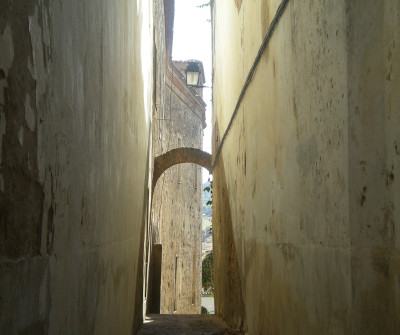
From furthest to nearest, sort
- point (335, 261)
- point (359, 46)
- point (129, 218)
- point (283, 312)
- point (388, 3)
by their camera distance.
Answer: point (129, 218), point (283, 312), point (335, 261), point (359, 46), point (388, 3)

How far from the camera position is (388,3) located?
63.1 inches

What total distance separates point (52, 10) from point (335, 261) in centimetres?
129

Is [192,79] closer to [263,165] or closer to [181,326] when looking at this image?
[181,326]

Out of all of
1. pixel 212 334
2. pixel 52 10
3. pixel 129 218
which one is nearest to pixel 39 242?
pixel 52 10

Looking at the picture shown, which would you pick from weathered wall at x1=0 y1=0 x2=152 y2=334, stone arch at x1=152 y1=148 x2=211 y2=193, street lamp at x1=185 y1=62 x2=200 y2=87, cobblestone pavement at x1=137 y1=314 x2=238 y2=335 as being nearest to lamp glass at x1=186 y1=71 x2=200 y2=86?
street lamp at x1=185 y1=62 x2=200 y2=87

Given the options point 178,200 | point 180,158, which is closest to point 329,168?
point 180,158

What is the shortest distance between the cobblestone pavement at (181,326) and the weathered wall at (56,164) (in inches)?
129

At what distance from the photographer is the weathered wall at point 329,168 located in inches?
63.2

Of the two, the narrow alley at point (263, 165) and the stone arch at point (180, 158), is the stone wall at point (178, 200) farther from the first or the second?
the narrow alley at point (263, 165)

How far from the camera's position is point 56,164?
64.3 inches

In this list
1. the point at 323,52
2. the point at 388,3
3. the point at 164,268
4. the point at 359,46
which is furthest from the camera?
the point at 164,268

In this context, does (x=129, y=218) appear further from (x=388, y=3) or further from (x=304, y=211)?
(x=388, y=3)

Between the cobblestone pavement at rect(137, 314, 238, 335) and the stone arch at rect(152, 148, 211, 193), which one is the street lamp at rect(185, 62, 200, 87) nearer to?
the stone arch at rect(152, 148, 211, 193)

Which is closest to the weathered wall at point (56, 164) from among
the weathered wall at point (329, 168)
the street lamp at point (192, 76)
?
the weathered wall at point (329, 168)
